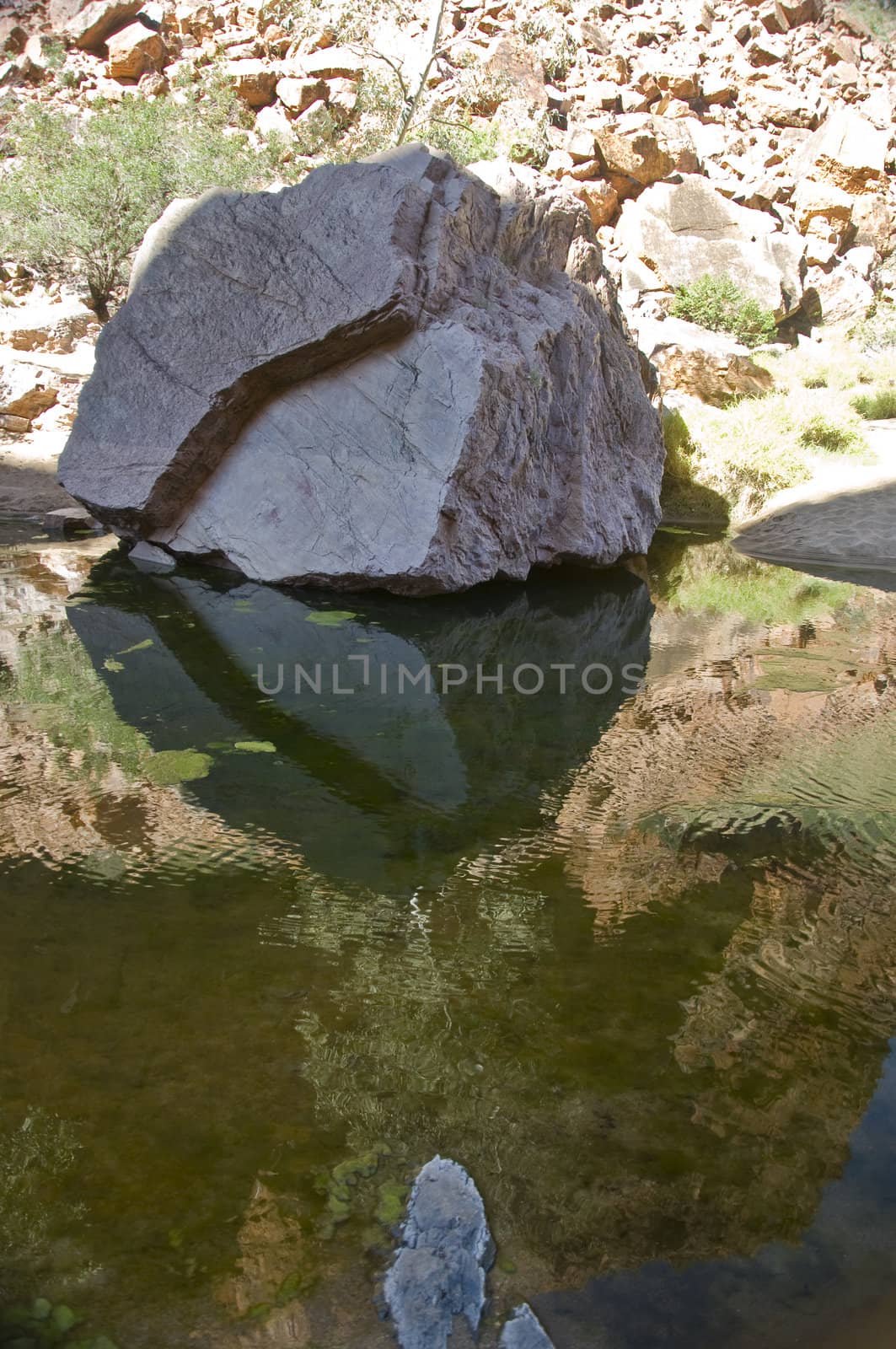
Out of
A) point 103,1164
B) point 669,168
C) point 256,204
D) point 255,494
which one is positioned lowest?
point 103,1164

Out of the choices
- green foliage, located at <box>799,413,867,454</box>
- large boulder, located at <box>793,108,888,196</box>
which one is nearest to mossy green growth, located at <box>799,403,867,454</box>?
green foliage, located at <box>799,413,867,454</box>

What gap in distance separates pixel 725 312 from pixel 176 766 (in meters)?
18.2

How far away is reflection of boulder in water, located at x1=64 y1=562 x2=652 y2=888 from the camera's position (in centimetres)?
312

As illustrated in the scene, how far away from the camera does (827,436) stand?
10531 mm

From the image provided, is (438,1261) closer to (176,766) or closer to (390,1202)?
(390,1202)

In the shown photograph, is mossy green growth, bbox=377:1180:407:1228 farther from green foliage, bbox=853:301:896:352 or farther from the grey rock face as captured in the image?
green foliage, bbox=853:301:896:352

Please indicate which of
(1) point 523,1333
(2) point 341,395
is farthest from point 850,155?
(1) point 523,1333

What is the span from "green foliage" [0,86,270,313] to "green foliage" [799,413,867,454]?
7598 mm

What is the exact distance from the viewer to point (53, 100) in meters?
24.2

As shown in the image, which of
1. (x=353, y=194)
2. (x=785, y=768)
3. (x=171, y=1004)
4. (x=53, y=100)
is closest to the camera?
(x=171, y=1004)

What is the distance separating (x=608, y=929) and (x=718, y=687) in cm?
245

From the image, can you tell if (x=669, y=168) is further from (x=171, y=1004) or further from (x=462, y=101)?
(x=171, y=1004)

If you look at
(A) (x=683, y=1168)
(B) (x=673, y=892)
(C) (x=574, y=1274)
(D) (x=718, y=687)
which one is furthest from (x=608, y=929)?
(D) (x=718, y=687)

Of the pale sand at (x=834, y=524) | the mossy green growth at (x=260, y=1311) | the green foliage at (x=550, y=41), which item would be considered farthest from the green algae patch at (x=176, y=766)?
the green foliage at (x=550, y=41)
